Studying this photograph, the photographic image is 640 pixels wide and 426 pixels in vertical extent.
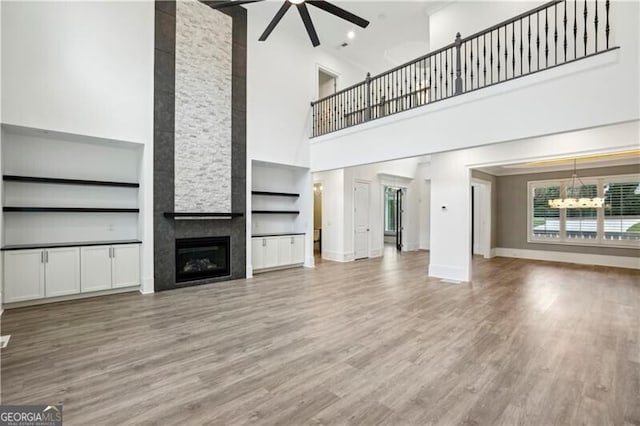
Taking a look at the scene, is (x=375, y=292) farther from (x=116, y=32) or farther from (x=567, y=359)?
(x=116, y=32)

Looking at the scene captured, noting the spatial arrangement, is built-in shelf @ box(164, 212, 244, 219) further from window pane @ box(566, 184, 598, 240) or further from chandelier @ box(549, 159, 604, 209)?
window pane @ box(566, 184, 598, 240)

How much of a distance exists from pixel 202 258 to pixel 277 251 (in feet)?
5.99

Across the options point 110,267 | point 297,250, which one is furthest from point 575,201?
point 110,267

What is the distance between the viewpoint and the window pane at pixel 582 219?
330 inches

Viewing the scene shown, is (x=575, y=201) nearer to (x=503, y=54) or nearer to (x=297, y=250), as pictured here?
(x=503, y=54)

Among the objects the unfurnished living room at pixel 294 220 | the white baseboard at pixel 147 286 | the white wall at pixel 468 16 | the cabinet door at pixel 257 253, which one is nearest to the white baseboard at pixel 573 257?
the unfurnished living room at pixel 294 220

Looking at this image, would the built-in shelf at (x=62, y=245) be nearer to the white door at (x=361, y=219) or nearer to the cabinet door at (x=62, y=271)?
the cabinet door at (x=62, y=271)

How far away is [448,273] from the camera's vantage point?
637 cm

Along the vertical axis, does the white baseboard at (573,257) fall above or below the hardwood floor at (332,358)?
above

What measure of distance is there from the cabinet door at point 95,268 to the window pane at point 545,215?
11208 millimetres

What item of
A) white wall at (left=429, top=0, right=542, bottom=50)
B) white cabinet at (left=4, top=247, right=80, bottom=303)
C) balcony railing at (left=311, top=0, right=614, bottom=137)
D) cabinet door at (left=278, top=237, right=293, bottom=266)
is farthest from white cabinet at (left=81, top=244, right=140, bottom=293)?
white wall at (left=429, top=0, right=542, bottom=50)

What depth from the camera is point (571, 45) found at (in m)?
5.06

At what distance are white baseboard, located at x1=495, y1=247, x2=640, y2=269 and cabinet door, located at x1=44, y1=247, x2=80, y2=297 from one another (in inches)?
440

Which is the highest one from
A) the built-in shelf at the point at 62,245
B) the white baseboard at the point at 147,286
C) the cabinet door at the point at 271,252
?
the built-in shelf at the point at 62,245
